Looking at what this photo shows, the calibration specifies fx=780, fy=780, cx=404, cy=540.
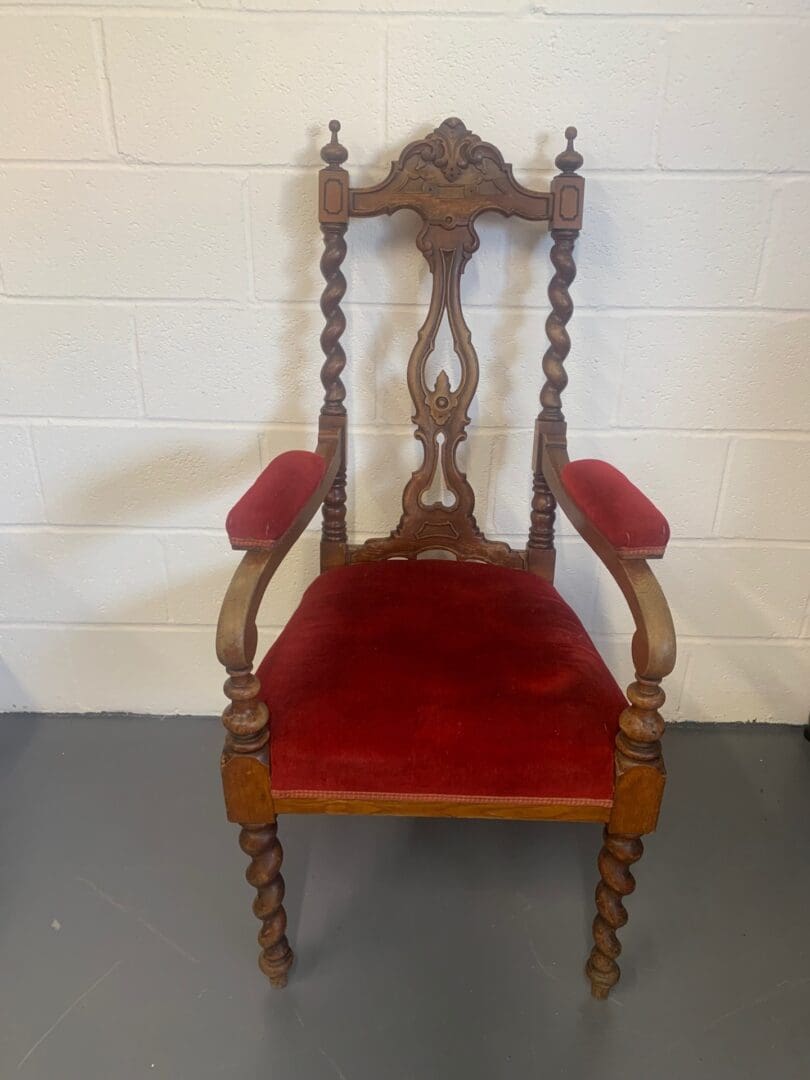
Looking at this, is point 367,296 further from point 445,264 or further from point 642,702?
point 642,702

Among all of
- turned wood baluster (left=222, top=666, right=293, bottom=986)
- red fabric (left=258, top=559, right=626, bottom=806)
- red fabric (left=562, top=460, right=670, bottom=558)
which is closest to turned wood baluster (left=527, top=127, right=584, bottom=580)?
red fabric (left=562, top=460, right=670, bottom=558)

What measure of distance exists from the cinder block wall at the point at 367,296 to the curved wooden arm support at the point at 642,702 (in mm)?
670

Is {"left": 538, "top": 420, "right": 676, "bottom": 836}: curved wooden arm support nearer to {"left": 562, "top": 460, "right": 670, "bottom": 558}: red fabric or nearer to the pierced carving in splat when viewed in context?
{"left": 562, "top": 460, "right": 670, "bottom": 558}: red fabric

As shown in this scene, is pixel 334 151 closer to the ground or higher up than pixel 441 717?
higher up

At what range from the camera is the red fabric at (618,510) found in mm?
990

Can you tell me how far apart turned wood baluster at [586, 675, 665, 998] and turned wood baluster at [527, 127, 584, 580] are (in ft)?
1.59

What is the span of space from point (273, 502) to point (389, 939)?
2.64 feet

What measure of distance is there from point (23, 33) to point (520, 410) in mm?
1139

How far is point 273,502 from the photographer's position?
1.05 metres

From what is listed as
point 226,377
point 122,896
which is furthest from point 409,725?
point 226,377

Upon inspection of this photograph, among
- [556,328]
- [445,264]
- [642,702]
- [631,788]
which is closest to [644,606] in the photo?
[642,702]

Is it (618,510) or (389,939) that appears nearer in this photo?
(618,510)

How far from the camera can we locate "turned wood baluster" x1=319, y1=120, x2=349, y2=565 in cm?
135

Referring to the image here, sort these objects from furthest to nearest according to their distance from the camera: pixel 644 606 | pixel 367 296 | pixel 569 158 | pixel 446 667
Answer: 1. pixel 367 296
2. pixel 569 158
3. pixel 446 667
4. pixel 644 606
